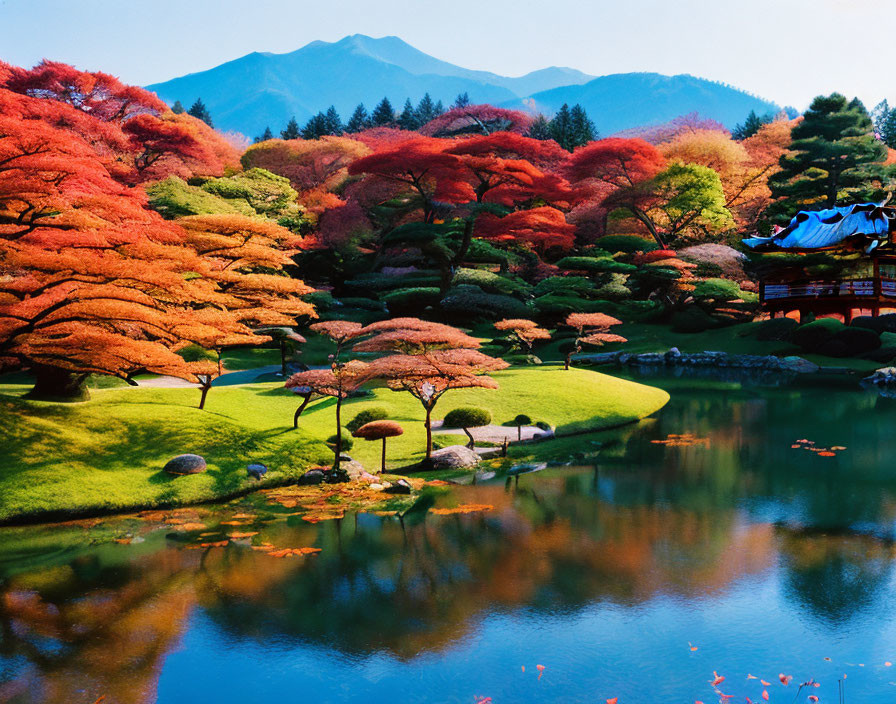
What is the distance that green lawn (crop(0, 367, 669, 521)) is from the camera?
1084 centimetres

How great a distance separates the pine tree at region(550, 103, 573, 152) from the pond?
1878 inches

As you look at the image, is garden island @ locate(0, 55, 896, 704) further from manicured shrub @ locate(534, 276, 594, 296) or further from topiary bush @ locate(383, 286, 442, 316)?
topiary bush @ locate(383, 286, 442, 316)

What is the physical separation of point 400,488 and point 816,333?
24722 mm

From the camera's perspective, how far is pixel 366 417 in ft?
51.9

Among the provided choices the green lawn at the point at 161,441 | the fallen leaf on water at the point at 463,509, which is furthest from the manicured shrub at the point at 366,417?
the fallen leaf on water at the point at 463,509

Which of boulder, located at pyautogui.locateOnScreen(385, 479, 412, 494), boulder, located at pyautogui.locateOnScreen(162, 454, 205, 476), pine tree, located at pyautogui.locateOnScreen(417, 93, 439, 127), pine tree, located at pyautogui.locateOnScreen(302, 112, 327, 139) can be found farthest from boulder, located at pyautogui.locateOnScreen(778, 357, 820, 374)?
pine tree, located at pyautogui.locateOnScreen(417, 93, 439, 127)

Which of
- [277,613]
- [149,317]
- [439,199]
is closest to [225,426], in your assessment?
[149,317]

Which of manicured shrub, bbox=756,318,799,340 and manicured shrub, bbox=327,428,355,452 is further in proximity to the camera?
manicured shrub, bbox=756,318,799,340

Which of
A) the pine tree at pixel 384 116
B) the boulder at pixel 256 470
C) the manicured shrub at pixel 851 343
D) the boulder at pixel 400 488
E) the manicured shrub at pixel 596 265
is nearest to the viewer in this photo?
the boulder at pixel 400 488

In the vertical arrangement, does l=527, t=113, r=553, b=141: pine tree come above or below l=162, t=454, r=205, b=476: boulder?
above

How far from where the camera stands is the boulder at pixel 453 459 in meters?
14.1

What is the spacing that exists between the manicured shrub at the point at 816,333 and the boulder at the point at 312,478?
83.0ft

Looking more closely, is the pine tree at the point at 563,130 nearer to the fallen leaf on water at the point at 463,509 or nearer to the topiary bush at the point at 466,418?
the topiary bush at the point at 466,418

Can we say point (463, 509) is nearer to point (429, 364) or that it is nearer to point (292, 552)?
point (292, 552)
